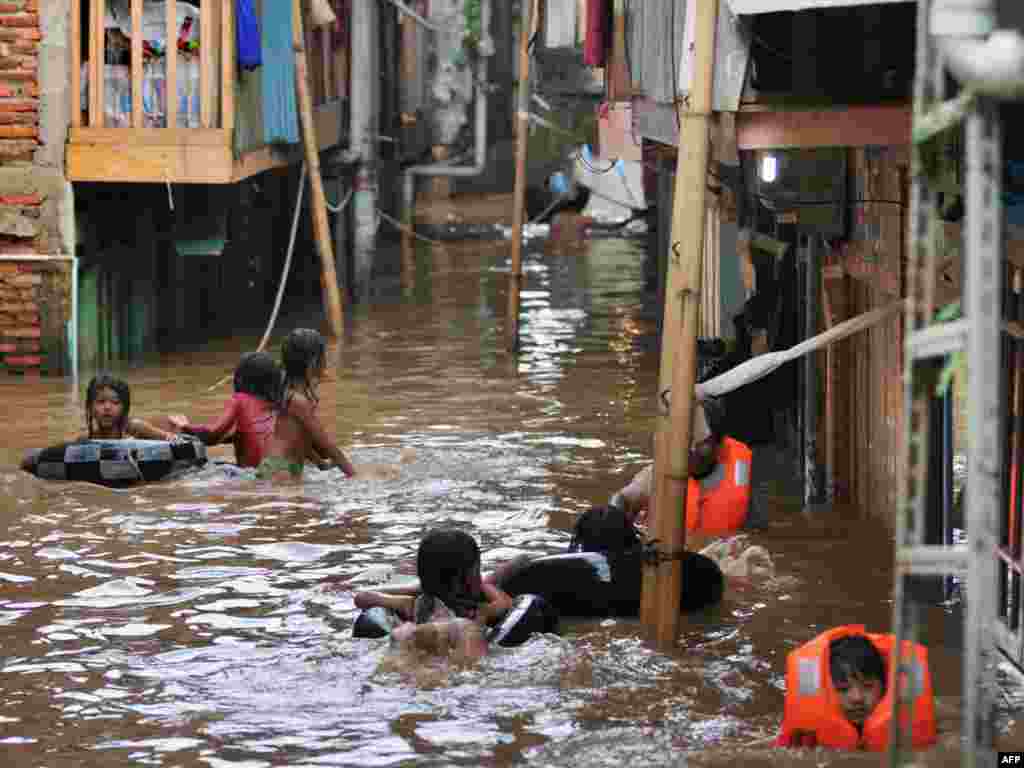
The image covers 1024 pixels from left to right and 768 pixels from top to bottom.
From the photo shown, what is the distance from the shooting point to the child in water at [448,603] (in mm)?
8602

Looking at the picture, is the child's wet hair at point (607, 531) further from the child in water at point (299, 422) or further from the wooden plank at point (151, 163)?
the wooden plank at point (151, 163)

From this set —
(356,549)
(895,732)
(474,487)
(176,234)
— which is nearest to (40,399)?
(176,234)


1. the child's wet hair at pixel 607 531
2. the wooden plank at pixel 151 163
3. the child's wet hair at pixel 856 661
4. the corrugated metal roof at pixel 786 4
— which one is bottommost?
the child's wet hair at pixel 856 661

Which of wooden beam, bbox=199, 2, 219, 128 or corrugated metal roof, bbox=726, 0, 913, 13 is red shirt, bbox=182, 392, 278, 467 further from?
wooden beam, bbox=199, 2, 219, 128

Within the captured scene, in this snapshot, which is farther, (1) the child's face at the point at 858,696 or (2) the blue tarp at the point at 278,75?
(2) the blue tarp at the point at 278,75

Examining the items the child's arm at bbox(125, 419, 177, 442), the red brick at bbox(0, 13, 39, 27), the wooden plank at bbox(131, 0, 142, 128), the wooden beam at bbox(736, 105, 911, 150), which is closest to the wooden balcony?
the wooden plank at bbox(131, 0, 142, 128)

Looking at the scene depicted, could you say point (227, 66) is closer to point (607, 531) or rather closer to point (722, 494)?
point (722, 494)

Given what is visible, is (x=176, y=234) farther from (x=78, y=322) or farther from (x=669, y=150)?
(x=669, y=150)

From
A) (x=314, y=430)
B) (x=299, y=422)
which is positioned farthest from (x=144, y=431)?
(x=314, y=430)

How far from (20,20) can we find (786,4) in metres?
11.3

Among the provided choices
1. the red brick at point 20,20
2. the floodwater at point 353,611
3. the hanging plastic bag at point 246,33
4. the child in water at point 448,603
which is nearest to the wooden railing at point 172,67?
the hanging plastic bag at point 246,33

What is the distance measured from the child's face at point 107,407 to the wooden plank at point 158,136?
578cm

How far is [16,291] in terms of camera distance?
1847 cm

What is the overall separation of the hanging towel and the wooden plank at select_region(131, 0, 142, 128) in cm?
421
